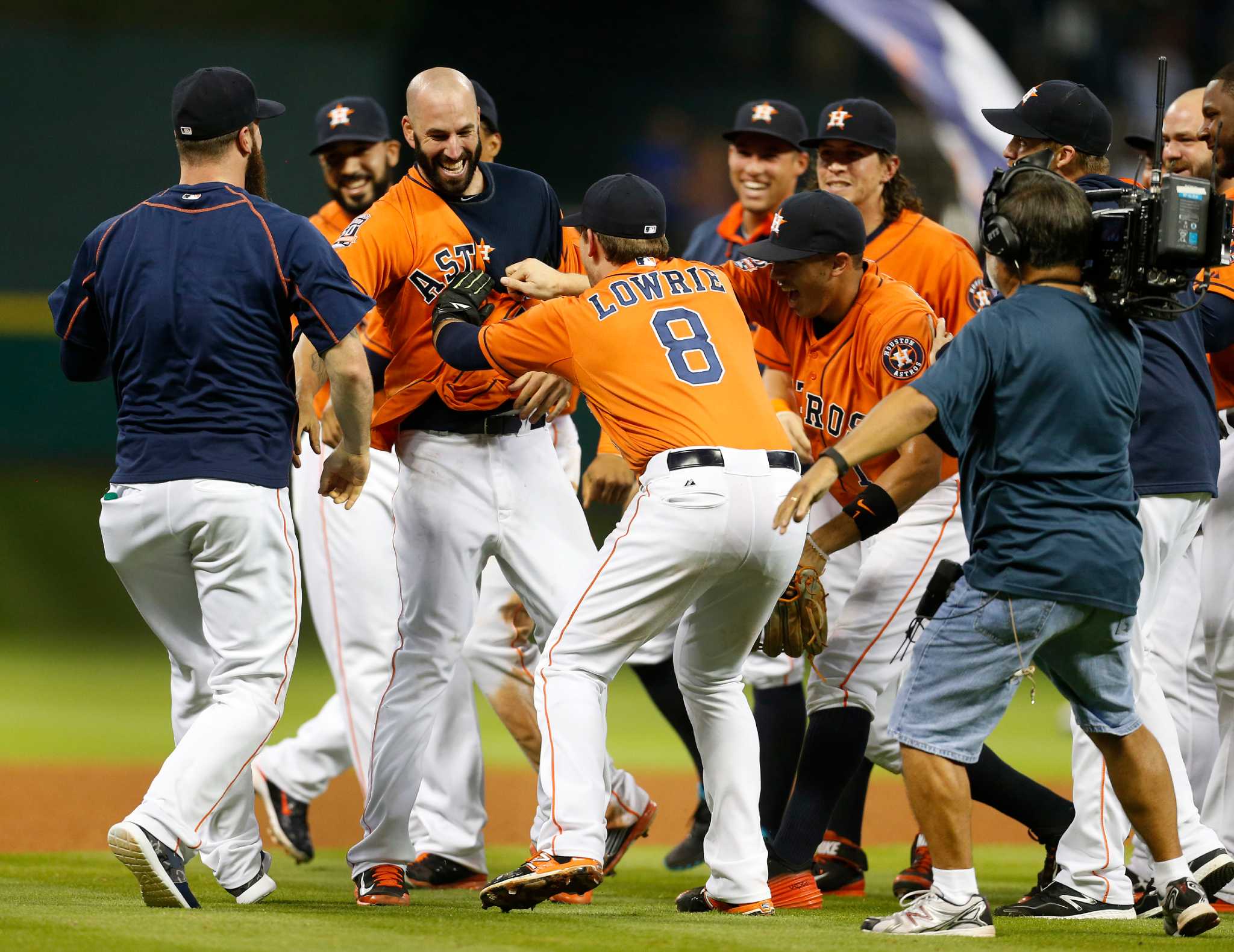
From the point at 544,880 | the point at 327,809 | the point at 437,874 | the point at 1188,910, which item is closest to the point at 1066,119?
the point at 1188,910

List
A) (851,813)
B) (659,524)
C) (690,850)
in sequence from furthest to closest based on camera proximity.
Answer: (690,850) < (851,813) < (659,524)

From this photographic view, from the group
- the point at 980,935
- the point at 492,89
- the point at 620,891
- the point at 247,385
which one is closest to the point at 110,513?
the point at 247,385

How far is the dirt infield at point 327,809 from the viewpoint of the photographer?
237 inches

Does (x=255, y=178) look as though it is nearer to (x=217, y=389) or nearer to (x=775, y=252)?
(x=217, y=389)

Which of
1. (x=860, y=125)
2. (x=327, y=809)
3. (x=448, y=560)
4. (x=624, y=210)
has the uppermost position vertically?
(x=860, y=125)

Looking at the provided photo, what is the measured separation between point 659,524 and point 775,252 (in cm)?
99

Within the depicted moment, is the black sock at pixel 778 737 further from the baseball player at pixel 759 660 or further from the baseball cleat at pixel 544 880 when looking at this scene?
the baseball cleat at pixel 544 880

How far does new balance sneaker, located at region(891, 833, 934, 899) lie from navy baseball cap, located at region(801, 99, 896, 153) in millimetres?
2322

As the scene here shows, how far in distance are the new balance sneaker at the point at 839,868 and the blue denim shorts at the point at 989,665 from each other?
140 centimetres

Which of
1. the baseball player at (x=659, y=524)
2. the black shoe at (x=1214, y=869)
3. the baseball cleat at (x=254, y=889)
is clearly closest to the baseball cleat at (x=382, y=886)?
the baseball cleat at (x=254, y=889)

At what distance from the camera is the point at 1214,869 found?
4.04 m

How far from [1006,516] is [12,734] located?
6.14m

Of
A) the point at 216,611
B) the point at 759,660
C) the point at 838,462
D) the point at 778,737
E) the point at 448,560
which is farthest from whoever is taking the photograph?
the point at 759,660

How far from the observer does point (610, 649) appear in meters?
4.06
